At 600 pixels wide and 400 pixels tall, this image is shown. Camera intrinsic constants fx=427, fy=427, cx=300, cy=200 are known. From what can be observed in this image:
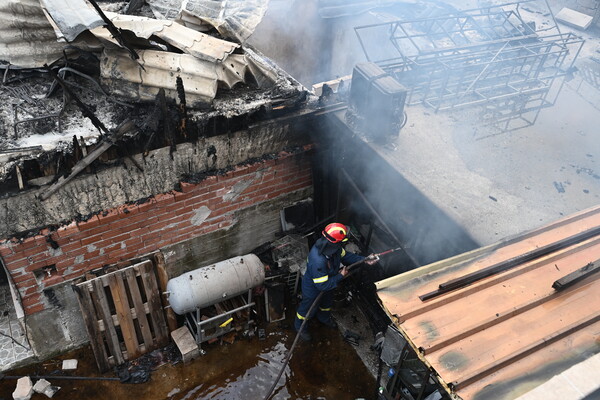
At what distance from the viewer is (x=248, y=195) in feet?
18.8

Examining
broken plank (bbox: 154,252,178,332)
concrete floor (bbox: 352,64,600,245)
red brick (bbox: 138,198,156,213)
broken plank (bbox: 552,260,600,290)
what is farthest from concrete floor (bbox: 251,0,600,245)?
broken plank (bbox: 154,252,178,332)

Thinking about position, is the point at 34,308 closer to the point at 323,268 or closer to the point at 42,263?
the point at 42,263

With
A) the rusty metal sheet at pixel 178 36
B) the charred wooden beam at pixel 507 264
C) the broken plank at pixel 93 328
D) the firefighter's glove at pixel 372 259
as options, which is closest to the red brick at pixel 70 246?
the broken plank at pixel 93 328

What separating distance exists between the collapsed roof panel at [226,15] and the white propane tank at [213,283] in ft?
9.50

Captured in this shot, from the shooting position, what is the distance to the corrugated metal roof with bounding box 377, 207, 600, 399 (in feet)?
9.58

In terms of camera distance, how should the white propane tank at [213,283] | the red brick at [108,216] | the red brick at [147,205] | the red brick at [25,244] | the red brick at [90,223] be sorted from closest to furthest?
the red brick at [25,244] < the red brick at [90,223] < the red brick at [108,216] < the red brick at [147,205] < the white propane tank at [213,283]

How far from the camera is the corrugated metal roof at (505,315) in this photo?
2920 millimetres

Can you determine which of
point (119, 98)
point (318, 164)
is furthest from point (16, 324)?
point (318, 164)

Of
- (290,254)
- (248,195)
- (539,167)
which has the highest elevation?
(539,167)

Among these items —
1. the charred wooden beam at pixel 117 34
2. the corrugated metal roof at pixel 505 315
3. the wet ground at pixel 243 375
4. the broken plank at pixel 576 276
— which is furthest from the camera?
the wet ground at pixel 243 375

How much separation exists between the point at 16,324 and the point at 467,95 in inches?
282

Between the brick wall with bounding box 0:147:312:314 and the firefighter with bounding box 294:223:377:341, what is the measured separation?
1.10m

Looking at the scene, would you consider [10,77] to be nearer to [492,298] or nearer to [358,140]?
[358,140]

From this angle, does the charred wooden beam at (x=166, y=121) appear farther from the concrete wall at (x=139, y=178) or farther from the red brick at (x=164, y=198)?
the red brick at (x=164, y=198)
